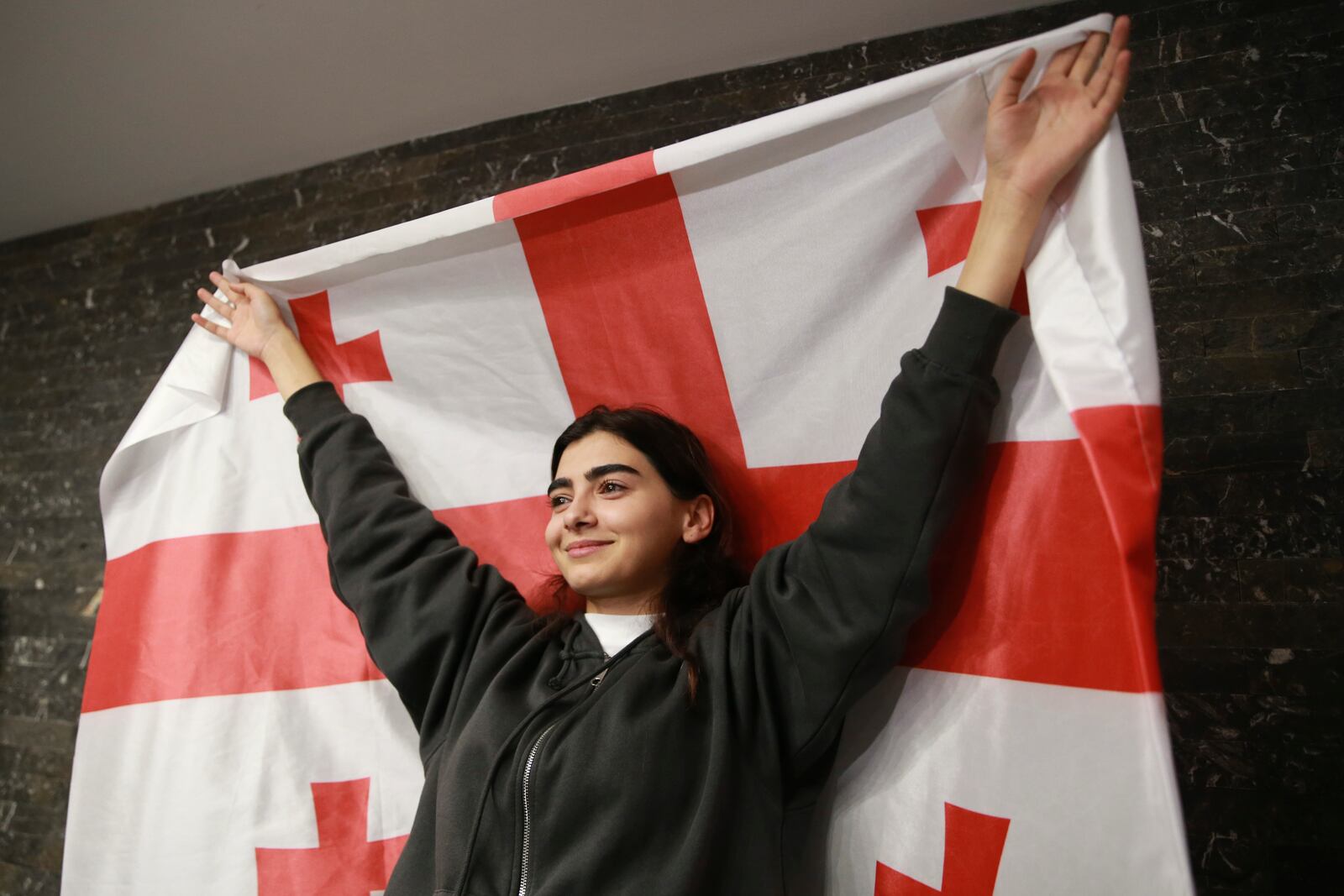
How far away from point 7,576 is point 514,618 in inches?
66.7

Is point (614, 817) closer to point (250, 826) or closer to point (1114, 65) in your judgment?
point (250, 826)

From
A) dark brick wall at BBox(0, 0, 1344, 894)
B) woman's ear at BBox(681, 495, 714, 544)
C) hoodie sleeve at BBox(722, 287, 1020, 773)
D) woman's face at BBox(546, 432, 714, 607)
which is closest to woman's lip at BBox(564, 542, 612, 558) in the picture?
woman's face at BBox(546, 432, 714, 607)

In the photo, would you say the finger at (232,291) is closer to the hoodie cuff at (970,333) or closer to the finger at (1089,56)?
the hoodie cuff at (970,333)

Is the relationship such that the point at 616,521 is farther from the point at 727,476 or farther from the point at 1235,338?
the point at 1235,338

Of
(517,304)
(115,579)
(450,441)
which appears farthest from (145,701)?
(517,304)

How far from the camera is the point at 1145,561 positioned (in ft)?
2.27

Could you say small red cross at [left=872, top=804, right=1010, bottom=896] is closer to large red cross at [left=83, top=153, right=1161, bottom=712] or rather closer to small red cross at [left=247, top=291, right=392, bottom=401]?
large red cross at [left=83, top=153, right=1161, bottom=712]

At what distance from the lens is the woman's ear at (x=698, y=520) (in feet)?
3.16

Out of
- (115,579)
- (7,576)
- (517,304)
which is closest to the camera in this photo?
(517,304)

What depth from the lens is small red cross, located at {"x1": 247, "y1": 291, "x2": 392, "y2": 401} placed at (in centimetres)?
115

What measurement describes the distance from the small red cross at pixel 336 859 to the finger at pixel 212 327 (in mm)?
655

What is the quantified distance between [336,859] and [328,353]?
0.67m

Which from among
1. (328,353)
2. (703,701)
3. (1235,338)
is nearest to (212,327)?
(328,353)

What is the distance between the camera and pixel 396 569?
0.97 metres
